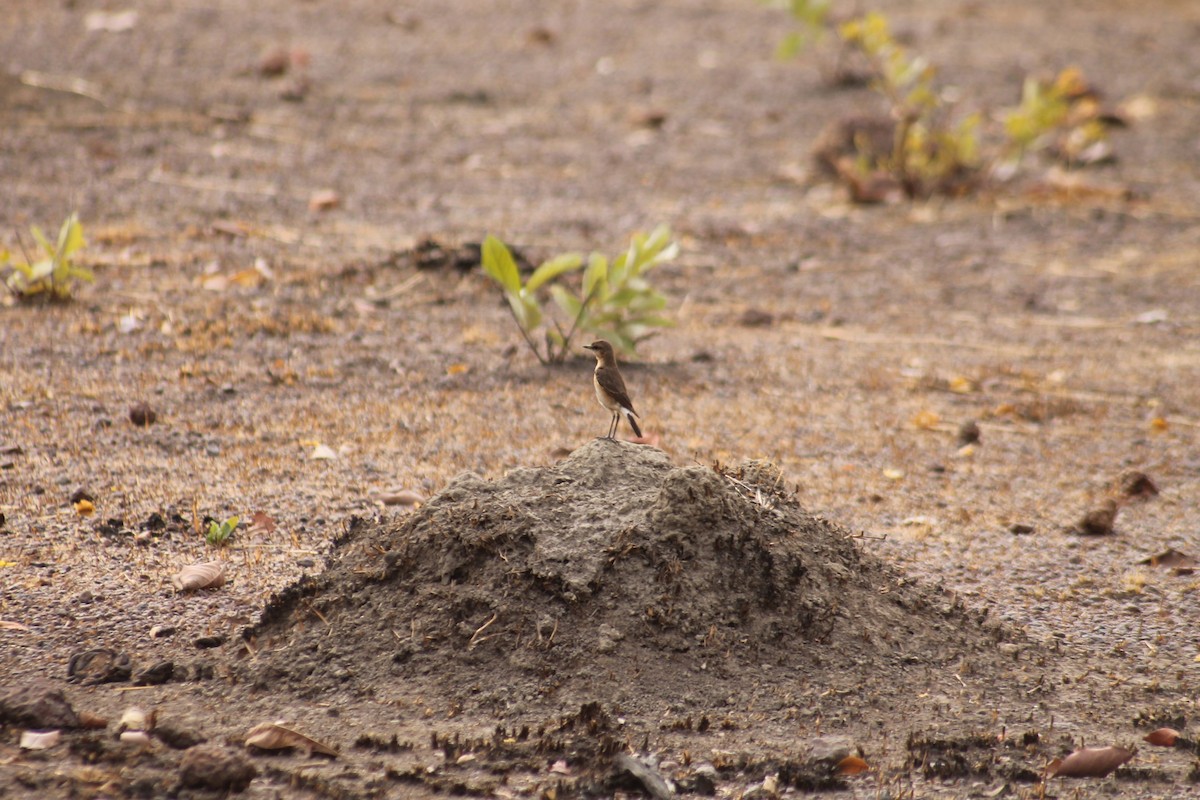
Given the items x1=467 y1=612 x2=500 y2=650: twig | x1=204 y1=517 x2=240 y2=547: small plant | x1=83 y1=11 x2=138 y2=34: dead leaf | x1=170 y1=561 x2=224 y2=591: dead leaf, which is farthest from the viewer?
x1=83 y1=11 x2=138 y2=34: dead leaf

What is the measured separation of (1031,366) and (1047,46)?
21.6 ft

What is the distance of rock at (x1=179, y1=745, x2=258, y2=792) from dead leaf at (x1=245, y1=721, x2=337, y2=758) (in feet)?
0.50

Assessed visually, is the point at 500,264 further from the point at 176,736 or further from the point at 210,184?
the point at 210,184

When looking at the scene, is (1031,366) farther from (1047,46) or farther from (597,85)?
(1047,46)

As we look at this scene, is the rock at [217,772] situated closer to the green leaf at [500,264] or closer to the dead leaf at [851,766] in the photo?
the dead leaf at [851,766]

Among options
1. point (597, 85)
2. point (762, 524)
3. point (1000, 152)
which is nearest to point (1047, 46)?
point (1000, 152)

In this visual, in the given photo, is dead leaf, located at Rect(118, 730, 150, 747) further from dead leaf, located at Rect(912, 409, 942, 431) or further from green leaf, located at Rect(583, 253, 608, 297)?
dead leaf, located at Rect(912, 409, 942, 431)

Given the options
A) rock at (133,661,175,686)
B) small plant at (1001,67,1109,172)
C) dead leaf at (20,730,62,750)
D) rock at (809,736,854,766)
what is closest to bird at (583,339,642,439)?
rock at (809,736,854,766)

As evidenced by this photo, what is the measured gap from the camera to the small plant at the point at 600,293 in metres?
4.94

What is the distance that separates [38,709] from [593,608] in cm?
119

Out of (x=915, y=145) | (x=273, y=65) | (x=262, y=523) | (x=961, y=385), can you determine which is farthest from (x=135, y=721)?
(x=273, y=65)

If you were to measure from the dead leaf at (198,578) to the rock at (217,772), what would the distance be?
0.94 m

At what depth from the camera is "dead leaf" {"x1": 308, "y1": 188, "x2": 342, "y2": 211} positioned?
7246mm

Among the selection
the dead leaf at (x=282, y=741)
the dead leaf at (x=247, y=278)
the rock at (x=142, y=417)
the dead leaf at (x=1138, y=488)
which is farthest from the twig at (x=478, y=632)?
the dead leaf at (x=247, y=278)
